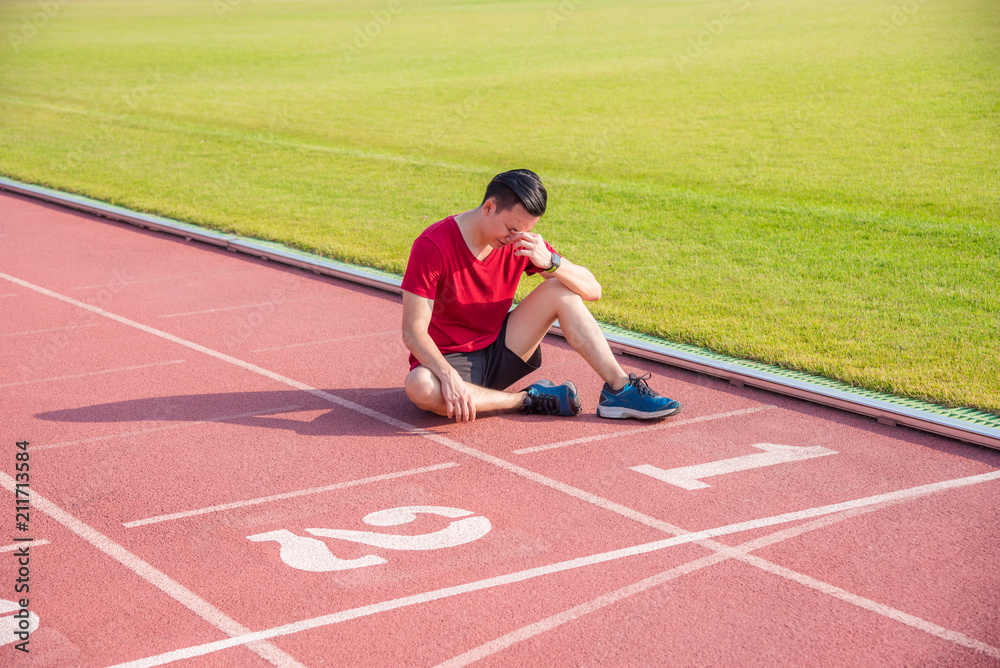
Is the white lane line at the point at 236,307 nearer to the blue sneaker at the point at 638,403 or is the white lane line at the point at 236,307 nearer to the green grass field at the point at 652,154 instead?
the green grass field at the point at 652,154

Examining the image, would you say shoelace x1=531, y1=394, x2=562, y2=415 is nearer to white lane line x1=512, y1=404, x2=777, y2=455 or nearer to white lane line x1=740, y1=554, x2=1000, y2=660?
white lane line x1=512, y1=404, x2=777, y2=455

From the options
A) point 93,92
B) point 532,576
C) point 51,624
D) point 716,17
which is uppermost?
point 716,17

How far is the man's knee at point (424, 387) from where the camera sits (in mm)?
6254

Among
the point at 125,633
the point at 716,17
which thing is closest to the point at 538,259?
the point at 125,633

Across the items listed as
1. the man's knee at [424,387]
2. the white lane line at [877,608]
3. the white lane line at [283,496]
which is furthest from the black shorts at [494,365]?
the white lane line at [877,608]

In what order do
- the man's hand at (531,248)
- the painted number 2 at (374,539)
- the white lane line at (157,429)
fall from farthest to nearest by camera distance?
the white lane line at (157,429) < the man's hand at (531,248) < the painted number 2 at (374,539)

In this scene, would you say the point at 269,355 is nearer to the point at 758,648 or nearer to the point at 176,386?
the point at 176,386

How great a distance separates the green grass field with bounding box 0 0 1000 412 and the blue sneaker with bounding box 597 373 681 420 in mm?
1468

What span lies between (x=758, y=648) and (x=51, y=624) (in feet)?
9.37

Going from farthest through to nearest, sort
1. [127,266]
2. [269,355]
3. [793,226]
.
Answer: [793,226] → [127,266] → [269,355]

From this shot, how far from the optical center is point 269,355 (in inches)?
315

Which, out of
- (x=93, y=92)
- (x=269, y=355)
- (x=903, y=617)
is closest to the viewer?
(x=903, y=617)

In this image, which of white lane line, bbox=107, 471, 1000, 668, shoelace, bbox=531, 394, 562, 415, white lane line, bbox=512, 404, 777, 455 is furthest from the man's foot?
white lane line, bbox=107, 471, 1000, 668

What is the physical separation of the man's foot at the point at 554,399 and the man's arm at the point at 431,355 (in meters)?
0.55
